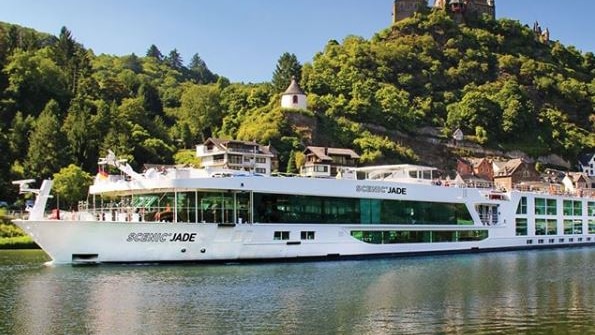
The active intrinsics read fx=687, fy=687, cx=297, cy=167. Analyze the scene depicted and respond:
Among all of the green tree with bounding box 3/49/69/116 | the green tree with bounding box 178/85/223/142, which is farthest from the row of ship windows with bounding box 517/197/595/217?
the green tree with bounding box 3/49/69/116

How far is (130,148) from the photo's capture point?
90.5m

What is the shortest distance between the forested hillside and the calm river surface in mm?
46860

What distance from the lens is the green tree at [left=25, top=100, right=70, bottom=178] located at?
75438mm

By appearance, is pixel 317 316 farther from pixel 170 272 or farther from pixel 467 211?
pixel 467 211

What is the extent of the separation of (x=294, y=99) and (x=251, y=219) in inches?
2470

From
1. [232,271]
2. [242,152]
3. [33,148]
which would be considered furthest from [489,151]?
[232,271]

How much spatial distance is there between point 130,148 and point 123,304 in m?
67.8

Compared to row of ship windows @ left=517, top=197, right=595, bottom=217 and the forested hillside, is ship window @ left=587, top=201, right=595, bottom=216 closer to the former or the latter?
row of ship windows @ left=517, top=197, right=595, bottom=217

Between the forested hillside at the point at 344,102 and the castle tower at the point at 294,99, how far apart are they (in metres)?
1.66

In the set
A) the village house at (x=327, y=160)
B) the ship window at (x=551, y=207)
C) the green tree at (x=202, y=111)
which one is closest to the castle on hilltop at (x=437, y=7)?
the green tree at (x=202, y=111)

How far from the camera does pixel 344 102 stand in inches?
4188

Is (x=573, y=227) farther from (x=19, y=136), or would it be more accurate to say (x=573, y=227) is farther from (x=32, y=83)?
(x=32, y=83)

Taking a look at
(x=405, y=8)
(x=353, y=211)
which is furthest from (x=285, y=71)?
(x=353, y=211)

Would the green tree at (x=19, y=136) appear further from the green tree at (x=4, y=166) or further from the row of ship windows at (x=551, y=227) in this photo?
the row of ship windows at (x=551, y=227)
